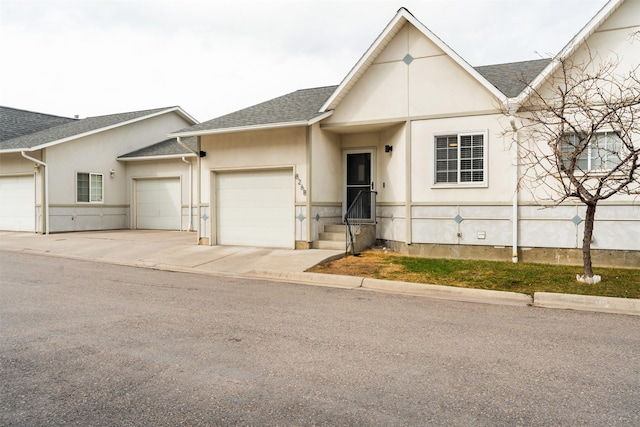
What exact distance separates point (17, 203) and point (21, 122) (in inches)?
290

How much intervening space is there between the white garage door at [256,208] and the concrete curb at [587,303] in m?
7.53

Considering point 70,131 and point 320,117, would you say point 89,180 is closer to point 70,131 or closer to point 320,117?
point 70,131

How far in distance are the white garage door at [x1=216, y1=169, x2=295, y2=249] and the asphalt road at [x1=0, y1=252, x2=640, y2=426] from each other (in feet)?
19.8

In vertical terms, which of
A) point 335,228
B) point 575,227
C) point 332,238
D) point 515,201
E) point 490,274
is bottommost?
point 490,274

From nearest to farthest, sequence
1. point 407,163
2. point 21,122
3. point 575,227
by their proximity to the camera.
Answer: point 575,227 < point 407,163 < point 21,122

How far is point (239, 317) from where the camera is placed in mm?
6340

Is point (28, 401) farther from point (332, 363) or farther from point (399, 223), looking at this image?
point (399, 223)

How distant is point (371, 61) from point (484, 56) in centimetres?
924

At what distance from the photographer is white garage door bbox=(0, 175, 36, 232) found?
18734 mm

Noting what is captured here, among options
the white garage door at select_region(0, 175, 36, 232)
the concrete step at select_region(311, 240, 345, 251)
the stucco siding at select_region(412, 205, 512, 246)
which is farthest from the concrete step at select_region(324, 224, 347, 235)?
the white garage door at select_region(0, 175, 36, 232)

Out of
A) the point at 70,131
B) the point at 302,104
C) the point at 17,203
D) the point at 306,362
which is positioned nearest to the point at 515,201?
the point at 302,104

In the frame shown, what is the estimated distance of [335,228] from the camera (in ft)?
44.5

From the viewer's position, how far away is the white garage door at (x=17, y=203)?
18734mm

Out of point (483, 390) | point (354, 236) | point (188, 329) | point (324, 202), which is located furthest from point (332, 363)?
point (324, 202)
